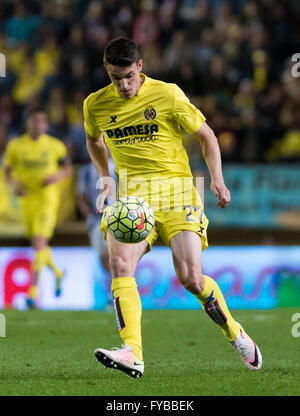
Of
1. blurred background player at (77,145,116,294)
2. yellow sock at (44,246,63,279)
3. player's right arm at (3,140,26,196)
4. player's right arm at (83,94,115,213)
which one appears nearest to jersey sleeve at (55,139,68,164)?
player's right arm at (3,140,26,196)

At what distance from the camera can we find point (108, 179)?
6219 millimetres

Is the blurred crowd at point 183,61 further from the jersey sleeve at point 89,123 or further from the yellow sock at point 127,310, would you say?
the yellow sock at point 127,310

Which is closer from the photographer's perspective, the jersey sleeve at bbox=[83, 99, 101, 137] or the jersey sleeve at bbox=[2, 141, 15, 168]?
the jersey sleeve at bbox=[83, 99, 101, 137]

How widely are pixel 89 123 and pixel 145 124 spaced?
0.43 m

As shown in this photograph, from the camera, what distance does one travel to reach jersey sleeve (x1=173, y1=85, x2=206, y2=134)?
597 centimetres

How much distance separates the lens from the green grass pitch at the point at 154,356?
5.36 m

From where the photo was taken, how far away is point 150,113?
602 centimetres

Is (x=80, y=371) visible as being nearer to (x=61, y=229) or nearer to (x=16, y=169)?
(x=16, y=169)

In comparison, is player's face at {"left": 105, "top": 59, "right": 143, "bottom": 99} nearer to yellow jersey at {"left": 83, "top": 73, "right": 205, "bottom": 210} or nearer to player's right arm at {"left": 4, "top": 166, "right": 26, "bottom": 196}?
yellow jersey at {"left": 83, "top": 73, "right": 205, "bottom": 210}

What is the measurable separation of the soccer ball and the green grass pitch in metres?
0.93

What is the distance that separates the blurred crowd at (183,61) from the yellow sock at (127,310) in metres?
7.11

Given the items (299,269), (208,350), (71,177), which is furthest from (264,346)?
(71,177)

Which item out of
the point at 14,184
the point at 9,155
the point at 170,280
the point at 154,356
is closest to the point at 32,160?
the point at 9,155
